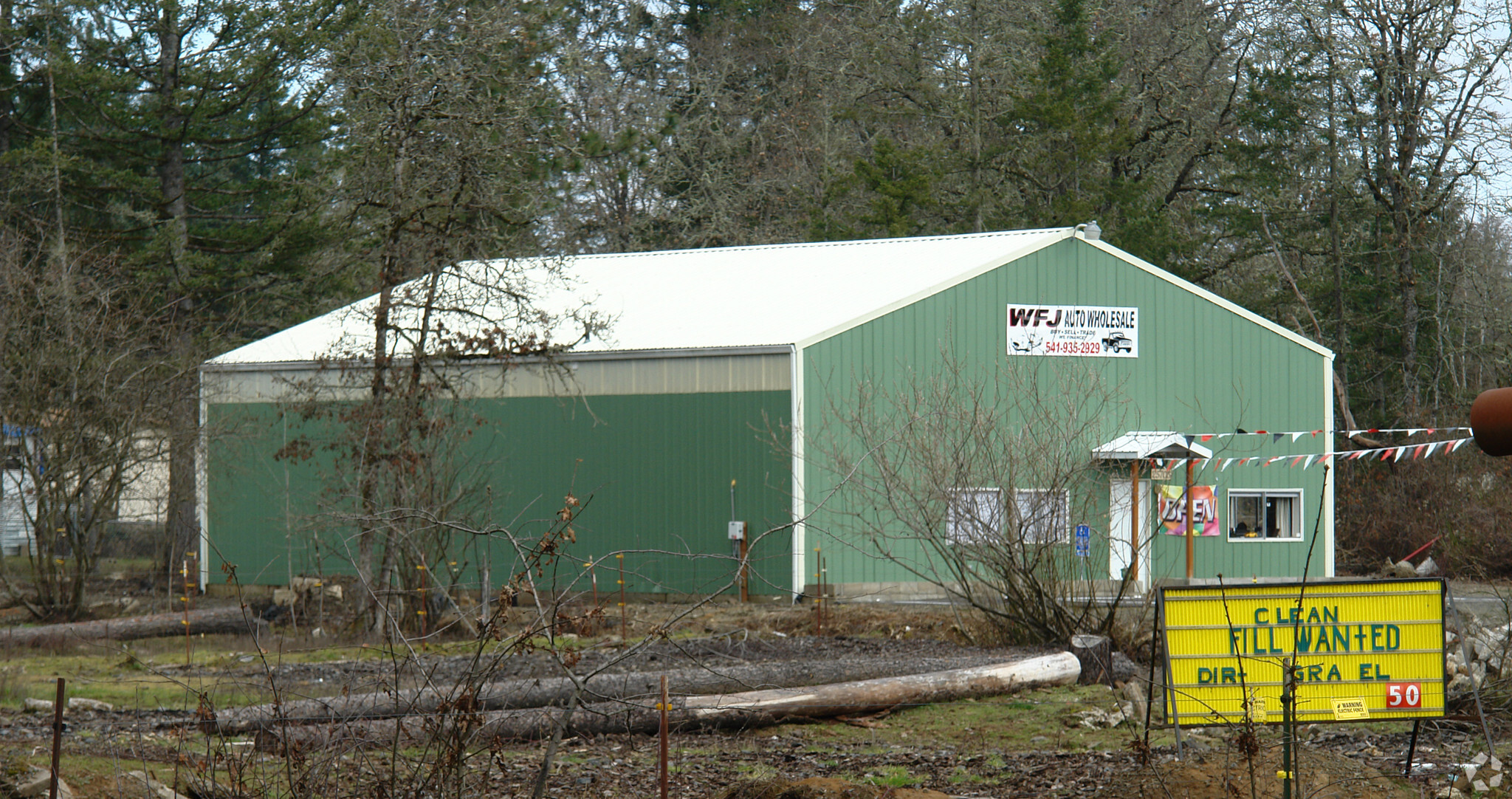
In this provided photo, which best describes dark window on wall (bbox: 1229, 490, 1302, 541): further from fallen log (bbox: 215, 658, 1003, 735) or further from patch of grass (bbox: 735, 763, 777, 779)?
patch of grass (bbox: 735, 763, 777, 779)

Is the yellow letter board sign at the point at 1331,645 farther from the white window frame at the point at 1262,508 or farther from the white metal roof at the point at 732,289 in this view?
the white window frame at the point at 1262,508

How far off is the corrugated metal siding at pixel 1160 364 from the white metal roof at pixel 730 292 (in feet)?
0.90

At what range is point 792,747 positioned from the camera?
A: 10.2 metres

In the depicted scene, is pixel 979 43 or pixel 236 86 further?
pixel 979 43

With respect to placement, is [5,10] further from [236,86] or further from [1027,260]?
[1027,260]

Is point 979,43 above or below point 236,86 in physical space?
above

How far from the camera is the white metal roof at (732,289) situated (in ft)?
74.9

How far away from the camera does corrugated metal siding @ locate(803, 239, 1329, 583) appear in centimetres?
2202

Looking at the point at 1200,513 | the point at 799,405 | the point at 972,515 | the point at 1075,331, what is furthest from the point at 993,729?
the point at 1200,513

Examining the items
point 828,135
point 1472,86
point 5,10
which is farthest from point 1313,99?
point 5,10

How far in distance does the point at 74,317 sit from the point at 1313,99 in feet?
84.3

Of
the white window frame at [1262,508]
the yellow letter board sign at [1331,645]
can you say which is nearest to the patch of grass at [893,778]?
the yellow letter board sign at [1331,645]

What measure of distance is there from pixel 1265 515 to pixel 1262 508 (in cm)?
13

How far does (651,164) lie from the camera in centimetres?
3753
